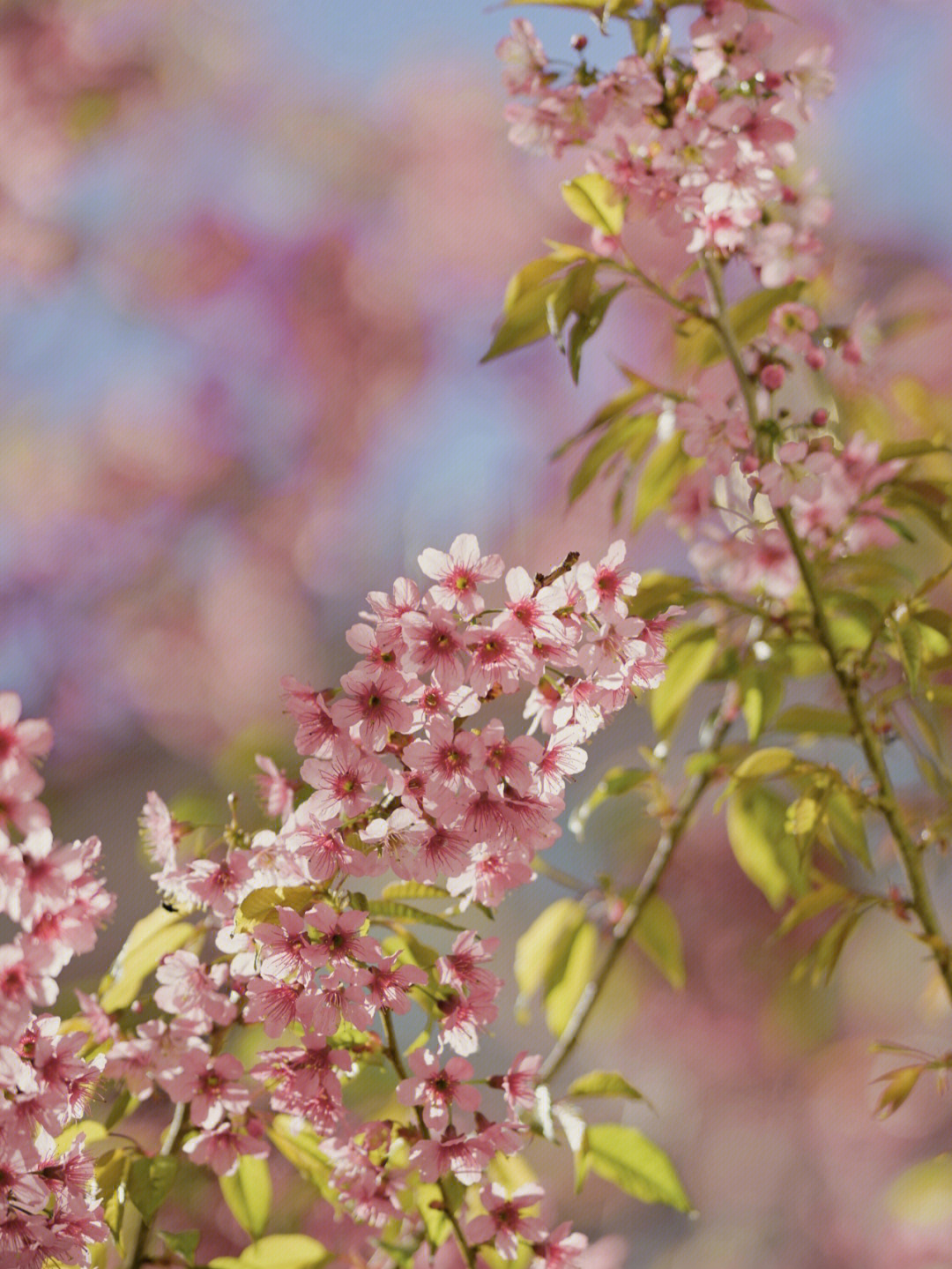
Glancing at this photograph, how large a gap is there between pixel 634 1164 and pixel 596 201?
493 millimetres

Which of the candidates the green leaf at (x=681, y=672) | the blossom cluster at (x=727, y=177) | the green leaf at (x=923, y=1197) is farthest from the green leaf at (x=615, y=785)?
the green leaf at (x=923, y=1197)

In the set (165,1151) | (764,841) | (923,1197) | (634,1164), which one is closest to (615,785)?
(764,841)

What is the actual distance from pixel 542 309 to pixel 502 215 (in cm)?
54

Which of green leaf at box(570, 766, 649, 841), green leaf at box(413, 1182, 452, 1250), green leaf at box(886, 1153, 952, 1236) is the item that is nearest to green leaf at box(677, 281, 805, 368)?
green leaf at box(570, 766, 649, 841)

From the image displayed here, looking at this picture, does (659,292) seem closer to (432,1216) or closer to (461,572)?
(461,572)

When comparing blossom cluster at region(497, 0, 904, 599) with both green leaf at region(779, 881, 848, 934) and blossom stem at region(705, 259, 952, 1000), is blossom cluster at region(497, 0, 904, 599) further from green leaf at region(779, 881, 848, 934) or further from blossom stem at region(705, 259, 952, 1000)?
green leaf at region(779, 881, 848, 934)

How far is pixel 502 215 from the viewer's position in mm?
1094

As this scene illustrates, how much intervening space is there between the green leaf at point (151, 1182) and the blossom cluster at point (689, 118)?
1.56 ft

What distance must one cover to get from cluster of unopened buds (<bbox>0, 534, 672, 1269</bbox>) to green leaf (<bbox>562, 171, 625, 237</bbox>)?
0.29 metres

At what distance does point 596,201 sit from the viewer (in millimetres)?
612

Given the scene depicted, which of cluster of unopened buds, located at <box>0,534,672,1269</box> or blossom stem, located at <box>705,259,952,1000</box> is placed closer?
cluster of unopened buds, located at <box>0,534,672,1269</box>

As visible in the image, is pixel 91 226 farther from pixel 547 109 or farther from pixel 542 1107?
pixel 542 1107

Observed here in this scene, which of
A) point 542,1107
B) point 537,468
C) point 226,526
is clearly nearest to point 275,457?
point 226,526

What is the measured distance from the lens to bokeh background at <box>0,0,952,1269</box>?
0.96m
